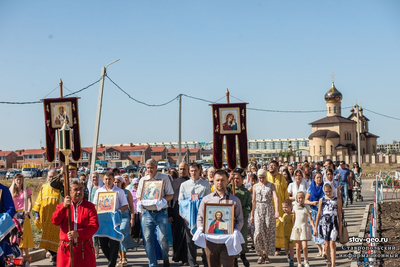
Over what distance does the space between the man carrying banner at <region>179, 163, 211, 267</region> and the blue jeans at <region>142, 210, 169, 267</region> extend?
1.32ft

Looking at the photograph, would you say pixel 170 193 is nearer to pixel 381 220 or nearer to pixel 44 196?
pixel 44 196

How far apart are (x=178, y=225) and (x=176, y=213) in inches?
9.4

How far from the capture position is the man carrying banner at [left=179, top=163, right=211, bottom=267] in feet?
34.4

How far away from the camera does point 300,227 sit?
422 inches

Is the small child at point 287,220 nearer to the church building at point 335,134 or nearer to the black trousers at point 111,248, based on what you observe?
the black trousers at point 111,248

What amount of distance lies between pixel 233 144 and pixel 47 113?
13.4 feet

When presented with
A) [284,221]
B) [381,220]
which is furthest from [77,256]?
[381,220]

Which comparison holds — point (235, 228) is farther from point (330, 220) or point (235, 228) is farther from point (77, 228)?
point (330, 220)

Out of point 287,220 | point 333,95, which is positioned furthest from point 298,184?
point 333,95

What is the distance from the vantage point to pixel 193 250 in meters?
10.8

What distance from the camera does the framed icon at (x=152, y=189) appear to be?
413 inches

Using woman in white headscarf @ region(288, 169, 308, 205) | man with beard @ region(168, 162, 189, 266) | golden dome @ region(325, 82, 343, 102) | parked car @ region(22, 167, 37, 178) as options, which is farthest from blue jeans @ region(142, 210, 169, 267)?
golden dome @ region(325, 82, 343, 102)

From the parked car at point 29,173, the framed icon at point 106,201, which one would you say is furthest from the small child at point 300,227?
the parked car at point 29,173

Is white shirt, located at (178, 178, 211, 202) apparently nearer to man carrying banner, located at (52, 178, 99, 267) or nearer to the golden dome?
man carrying banner, located at (52, 178, 99, 267)
